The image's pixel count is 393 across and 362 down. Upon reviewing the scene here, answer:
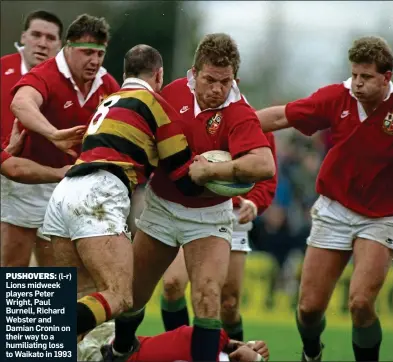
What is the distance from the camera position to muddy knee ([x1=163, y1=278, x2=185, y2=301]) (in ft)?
26.4

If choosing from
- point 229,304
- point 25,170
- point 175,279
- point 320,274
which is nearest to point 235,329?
point 229,304

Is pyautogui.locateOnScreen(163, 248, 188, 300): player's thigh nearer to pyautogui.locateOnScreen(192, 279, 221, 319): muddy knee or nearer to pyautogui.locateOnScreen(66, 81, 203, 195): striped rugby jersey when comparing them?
pyautogui.locateOnScreen(192, 279, 221, 319): muddy knee

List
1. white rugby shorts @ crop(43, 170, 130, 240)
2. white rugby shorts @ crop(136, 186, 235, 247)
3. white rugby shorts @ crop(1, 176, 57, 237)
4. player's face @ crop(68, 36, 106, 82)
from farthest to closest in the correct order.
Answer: white rugby shorts @ crop(1, 176, 57, 237) < player's face @ crop(68, 36, 106, 82) < white rugby shorts @ crop(136, 186, 235, 247) < white rugby shorts @ crop(43, 170, 130, 240)

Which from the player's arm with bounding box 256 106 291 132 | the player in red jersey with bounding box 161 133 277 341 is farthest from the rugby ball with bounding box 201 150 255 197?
the player in red jersey with bounding box 161 133 277 341

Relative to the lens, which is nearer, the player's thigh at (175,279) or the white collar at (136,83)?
the white collar at (136,83)

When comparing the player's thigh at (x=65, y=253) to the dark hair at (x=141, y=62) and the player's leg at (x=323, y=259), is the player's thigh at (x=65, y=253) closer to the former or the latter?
the dark hair at (x=141, y=62)

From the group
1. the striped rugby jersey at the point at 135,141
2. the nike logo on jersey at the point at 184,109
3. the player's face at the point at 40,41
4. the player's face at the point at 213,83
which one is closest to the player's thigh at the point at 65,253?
the striped rugby jersey at the point at 135,141

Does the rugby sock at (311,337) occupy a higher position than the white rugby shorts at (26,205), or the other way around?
the white rugby shorts at (26,205)

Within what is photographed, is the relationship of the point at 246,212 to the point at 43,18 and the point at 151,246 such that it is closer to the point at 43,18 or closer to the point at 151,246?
the point at 151,246

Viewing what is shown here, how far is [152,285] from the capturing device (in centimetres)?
707

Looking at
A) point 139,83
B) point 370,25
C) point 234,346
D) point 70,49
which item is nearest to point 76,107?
point 70,49

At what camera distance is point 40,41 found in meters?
8.52

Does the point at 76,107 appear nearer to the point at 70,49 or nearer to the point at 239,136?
the point at 70,49

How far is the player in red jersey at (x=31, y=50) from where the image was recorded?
8.52 m
